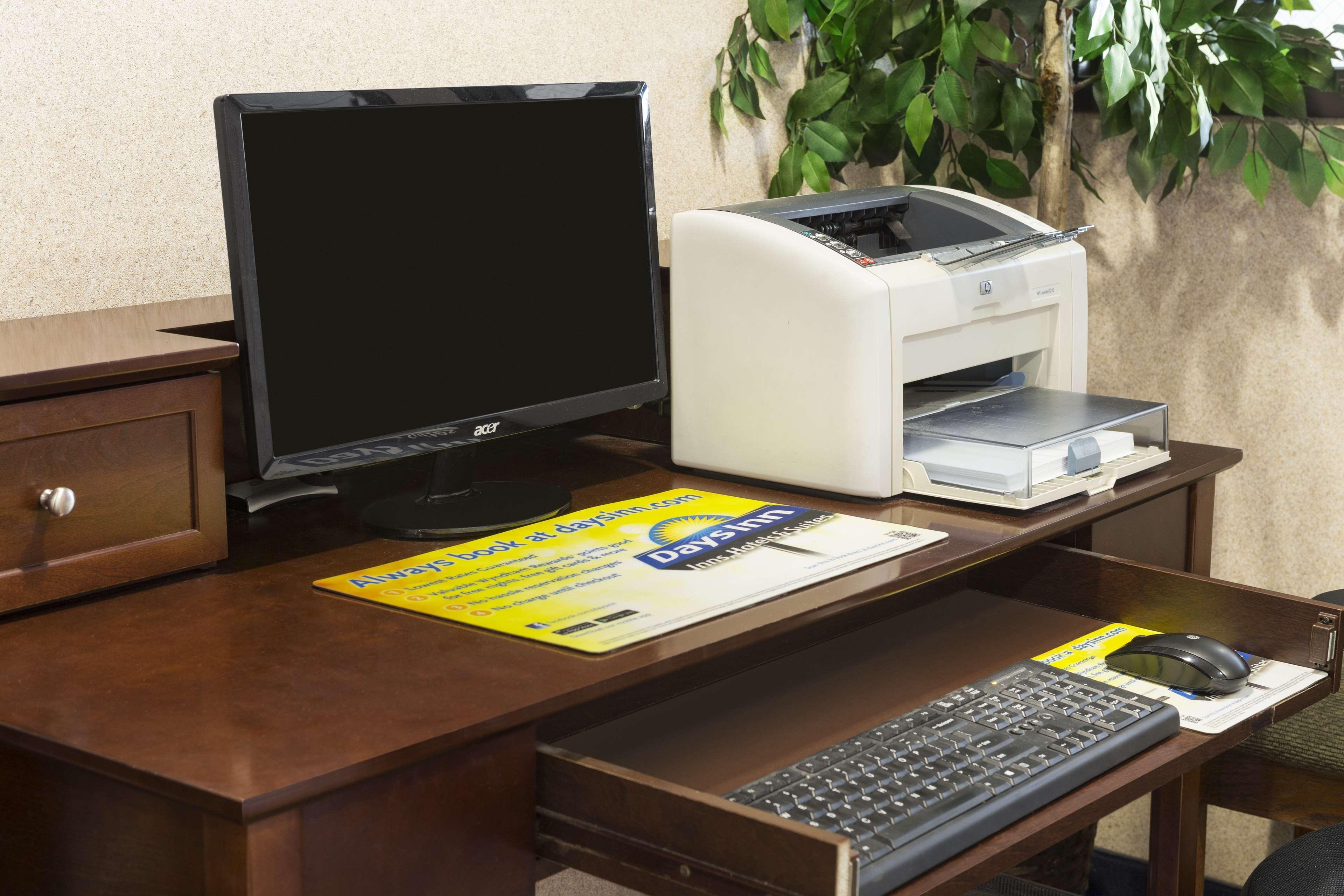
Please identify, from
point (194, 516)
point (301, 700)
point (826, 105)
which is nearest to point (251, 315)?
point (194, 516)

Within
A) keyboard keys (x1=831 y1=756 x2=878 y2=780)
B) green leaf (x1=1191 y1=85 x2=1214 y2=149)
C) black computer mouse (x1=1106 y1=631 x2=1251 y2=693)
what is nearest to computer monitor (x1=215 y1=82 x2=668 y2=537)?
keyboard keys (x1=831 y1=756 x2=878 y2=780)

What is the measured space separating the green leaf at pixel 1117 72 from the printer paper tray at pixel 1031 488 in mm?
490

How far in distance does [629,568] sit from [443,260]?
1.02 feet

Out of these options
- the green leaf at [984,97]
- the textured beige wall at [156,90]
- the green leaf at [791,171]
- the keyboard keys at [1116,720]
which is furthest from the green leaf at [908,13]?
the keyboard keys at [1116,720]

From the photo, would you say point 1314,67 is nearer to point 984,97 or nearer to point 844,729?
point 984,97

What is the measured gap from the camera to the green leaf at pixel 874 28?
6.04 ft

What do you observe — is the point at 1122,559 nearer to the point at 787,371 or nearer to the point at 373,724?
the point at 787,371

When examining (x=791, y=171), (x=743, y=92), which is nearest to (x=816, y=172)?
A: (x=791, y=171)

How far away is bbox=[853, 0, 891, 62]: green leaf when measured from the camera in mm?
1841

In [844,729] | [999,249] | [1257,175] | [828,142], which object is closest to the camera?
[844,729]

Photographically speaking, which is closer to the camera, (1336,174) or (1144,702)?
(1144,702)

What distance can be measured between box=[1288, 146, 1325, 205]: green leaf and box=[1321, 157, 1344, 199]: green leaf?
2 cm

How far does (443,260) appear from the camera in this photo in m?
1.20

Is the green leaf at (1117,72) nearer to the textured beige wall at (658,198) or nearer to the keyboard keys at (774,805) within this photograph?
the textured beige wall at (658,198)
